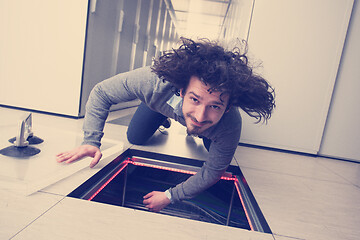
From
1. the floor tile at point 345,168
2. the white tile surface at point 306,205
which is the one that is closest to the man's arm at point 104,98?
the white tile surface at point 306,205

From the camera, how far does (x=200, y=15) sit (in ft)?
25.4

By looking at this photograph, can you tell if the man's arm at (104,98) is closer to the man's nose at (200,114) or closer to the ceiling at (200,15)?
the man's nose at (200,114)

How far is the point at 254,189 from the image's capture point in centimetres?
117

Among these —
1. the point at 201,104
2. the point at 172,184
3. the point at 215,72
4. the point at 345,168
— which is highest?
the point at 215,72

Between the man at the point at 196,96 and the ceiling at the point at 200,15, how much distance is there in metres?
4.76

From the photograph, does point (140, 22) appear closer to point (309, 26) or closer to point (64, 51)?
point (64, 51)

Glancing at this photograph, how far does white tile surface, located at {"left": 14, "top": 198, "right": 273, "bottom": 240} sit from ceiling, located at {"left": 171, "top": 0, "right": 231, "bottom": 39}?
17.1 feet

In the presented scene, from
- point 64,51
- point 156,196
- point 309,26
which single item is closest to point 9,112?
point 64,51

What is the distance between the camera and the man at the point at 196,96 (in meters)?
0.84

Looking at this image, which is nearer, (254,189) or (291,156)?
(254,189)

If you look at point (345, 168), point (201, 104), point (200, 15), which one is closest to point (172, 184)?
point (201, 104)

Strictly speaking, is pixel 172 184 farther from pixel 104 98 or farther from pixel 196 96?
pixel 196 96

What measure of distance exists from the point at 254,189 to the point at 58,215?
0.86 m

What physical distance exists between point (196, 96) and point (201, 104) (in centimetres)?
3
